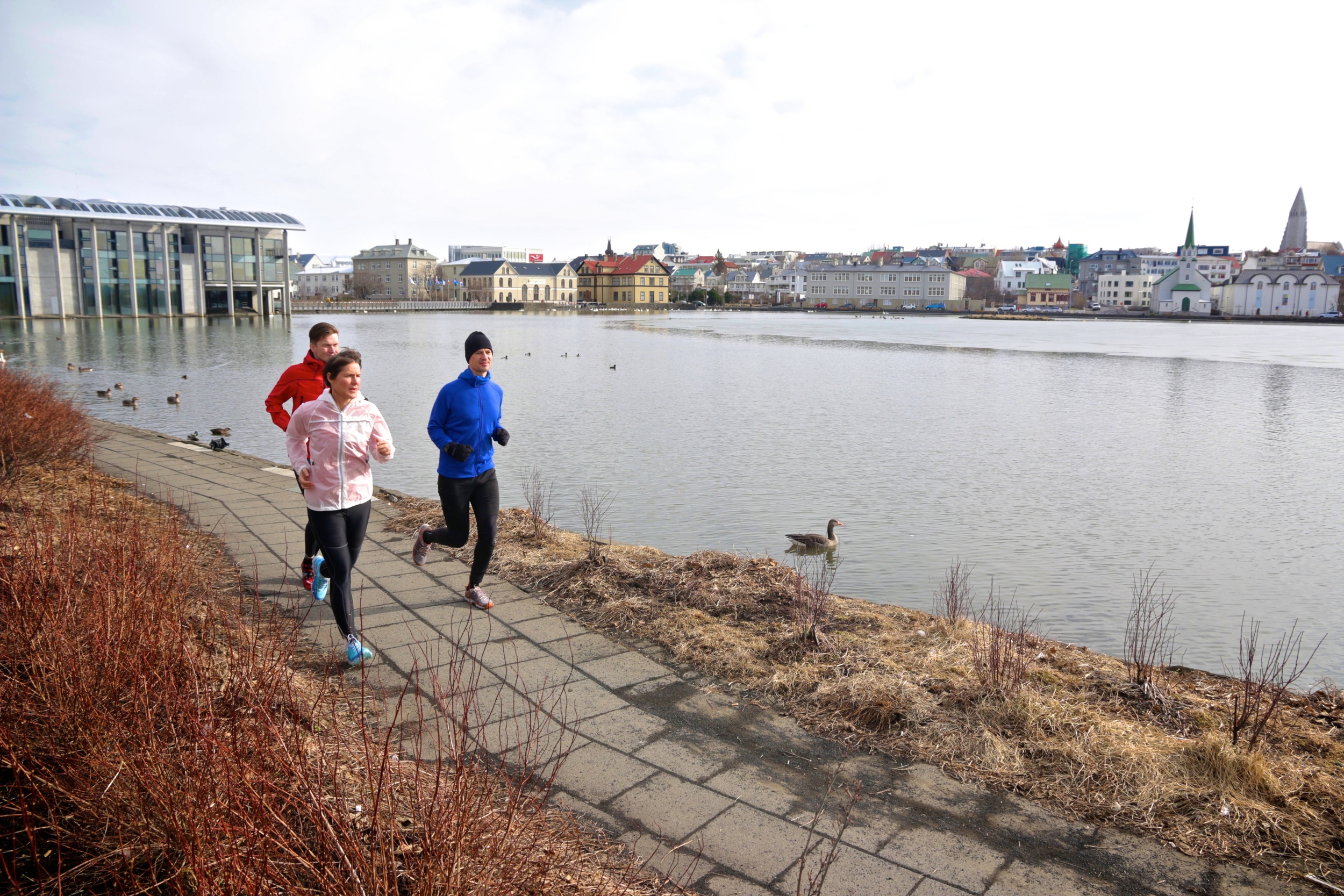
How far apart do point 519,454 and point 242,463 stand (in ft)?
15.9

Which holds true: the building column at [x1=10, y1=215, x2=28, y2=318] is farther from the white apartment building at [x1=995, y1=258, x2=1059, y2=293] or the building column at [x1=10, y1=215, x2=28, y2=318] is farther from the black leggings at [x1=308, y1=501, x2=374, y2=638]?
the white apartment building at [x1=995, y1=258, x2=1059, y2=293]

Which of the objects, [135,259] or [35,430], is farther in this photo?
[135,259]

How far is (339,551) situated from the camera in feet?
13.1

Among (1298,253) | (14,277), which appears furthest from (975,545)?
(1298,253)

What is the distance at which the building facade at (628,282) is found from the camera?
5002 inches

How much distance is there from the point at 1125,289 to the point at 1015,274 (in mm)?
18763

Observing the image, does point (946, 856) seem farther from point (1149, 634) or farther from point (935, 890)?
point (1149, 634)

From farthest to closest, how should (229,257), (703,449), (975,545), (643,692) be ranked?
(229,257) < (703,449) < (975,545) < (643,692)

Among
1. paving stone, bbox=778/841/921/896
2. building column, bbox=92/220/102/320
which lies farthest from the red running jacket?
building column, bbox=92/220/102/320

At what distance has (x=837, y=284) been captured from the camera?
139000mm

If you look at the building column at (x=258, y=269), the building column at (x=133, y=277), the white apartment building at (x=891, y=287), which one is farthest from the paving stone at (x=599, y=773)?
the white apartment building at (x=891, y=287)

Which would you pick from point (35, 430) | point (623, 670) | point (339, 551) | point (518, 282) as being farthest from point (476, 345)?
point (518, 282)

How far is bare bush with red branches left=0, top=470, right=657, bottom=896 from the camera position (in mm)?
1862

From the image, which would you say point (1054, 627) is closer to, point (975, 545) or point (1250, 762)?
point (975, 545)
